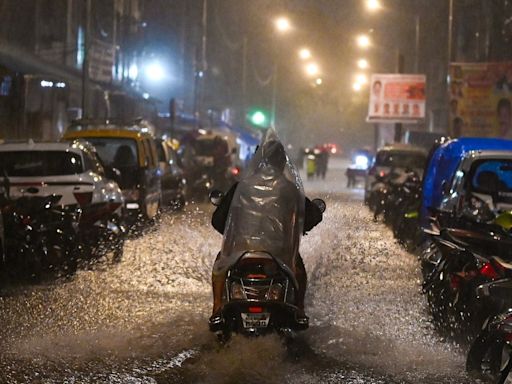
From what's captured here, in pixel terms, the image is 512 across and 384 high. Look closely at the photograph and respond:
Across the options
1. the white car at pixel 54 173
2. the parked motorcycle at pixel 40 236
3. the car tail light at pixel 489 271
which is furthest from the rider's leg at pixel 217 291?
the white car at pixel 54 173

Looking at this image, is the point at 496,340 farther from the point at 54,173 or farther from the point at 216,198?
the point at 54,173

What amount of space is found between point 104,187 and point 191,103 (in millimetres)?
47172

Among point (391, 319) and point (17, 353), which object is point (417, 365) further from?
point (17, 353)

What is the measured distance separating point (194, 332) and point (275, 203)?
1504 mm

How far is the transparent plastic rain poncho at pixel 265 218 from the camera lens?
24.3 feet

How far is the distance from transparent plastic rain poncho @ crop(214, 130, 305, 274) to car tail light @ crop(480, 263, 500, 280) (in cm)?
150

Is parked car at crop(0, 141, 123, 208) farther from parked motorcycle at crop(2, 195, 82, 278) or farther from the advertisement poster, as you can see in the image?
the advertisement poster

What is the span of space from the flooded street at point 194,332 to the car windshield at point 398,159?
9.58 metres

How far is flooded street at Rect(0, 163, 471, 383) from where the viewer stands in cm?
700

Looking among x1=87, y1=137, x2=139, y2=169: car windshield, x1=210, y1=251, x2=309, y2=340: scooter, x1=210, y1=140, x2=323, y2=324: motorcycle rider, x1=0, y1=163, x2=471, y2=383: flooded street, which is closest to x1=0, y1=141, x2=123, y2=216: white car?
x1=0, y1=163, x2=471, y2=383: flooded street

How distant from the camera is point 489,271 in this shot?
749cm

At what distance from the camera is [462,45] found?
43438 millimetres

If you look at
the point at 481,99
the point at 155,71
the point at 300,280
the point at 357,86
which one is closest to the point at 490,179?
the point at 300,280

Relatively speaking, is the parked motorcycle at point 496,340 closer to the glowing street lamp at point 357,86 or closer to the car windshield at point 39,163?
the car windshield at point 39,163
